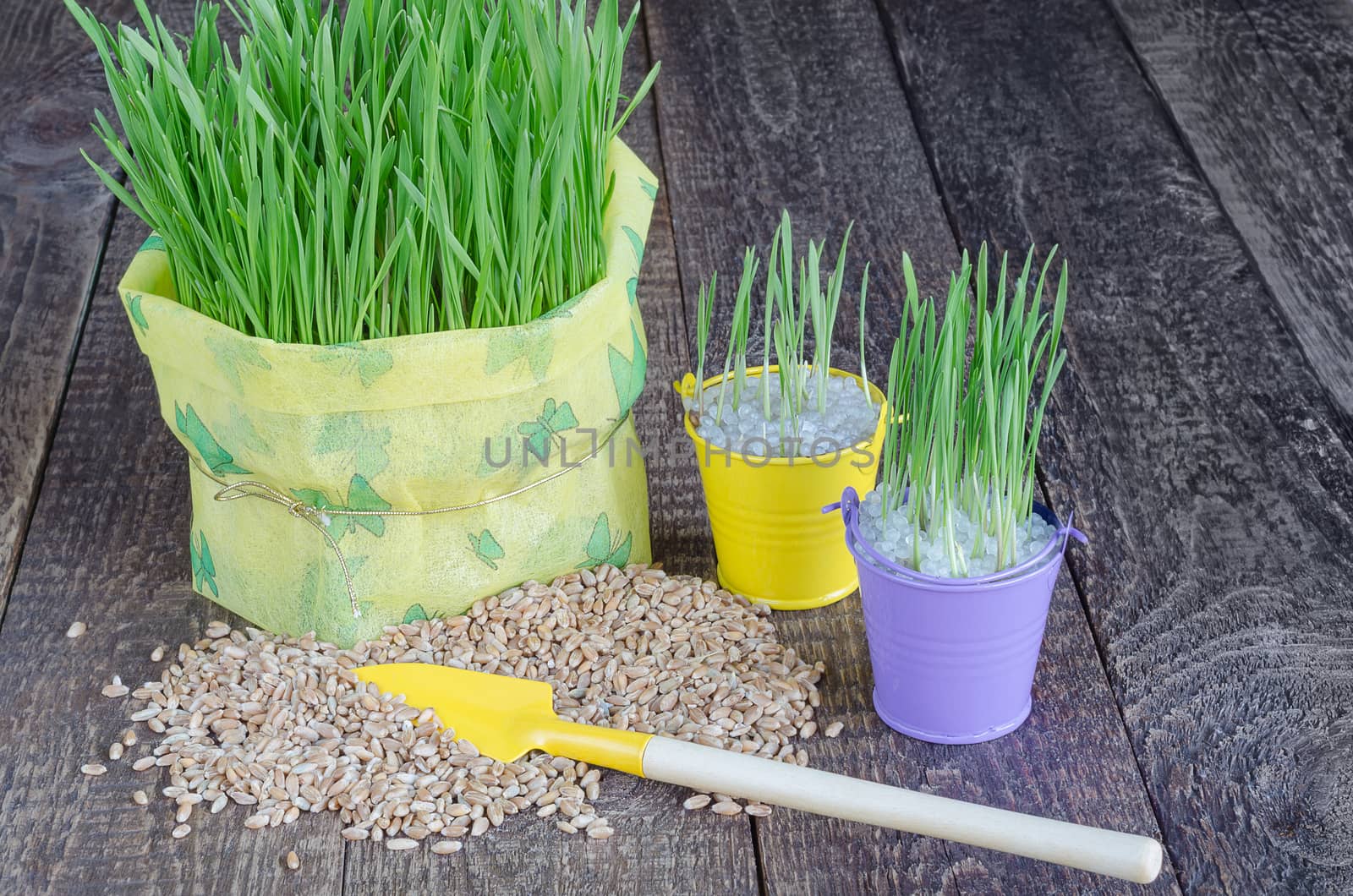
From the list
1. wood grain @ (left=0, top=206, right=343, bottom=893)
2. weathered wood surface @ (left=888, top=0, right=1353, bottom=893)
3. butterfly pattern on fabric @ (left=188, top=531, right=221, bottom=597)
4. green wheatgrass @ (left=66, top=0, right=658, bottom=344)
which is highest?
green wheatgrass @ (left=66, top=0, right=658, bottom=344)

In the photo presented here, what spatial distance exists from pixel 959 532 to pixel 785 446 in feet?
0.47

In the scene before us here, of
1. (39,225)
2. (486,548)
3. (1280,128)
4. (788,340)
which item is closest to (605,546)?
(486,548)

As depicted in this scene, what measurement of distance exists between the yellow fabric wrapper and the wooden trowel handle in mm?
209

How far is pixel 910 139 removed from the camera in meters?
1.65

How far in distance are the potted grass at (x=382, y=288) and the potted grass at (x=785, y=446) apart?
0.25 feet

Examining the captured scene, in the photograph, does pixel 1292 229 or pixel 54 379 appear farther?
pixel 1292 229

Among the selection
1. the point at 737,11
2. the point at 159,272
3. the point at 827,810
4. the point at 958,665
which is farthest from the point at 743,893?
the point at 737,11

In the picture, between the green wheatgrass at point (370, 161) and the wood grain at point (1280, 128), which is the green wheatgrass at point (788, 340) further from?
the wood grain at point (1280, 128)

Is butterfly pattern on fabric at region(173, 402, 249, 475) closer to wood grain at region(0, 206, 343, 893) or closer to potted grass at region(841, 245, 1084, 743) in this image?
wood grain at region(0, 206, 343, 893)

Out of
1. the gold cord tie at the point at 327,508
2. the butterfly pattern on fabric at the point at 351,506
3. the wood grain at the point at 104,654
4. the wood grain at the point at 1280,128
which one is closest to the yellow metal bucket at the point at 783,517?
the gold cord tie at the point at 327,508

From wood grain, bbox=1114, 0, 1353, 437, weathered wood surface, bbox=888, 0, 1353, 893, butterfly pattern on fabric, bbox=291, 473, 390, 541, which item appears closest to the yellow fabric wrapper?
butterfly pattern on fabric, bbox=291, 473, 390, 541

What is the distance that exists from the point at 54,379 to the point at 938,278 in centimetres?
82

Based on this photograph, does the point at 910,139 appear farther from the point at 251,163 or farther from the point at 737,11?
the point at 251,163

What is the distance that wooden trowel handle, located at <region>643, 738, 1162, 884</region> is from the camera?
0.80 meters
